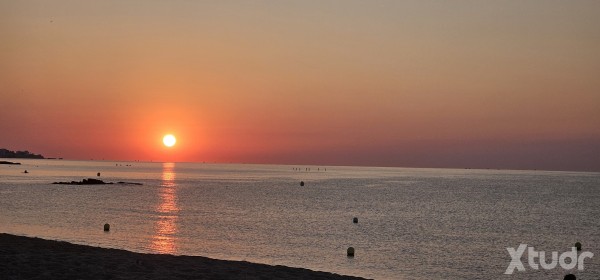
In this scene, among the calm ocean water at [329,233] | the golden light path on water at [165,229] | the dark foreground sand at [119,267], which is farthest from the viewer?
the golden light path on water at [165,229]

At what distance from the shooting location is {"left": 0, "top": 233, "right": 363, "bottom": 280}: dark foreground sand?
23.3m

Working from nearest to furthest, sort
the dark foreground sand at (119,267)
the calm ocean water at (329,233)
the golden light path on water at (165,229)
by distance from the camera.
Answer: the dark foreground sand at (119,267) < the calm ocean water at (329,233) < the golden light path on water at (165,229)

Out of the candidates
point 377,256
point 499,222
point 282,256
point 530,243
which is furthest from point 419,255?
point 499,222

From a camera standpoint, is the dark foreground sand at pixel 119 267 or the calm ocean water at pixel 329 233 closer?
the dark foreground sand at pixel 119 267

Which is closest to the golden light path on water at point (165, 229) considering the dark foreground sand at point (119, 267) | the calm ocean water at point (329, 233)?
the calm ocean water at point (329, 233)

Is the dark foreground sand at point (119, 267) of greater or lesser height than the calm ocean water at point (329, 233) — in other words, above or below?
above

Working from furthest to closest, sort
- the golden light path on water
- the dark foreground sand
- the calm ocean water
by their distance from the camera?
the golden light path on water < the calm ocean water < the dark foreground sand

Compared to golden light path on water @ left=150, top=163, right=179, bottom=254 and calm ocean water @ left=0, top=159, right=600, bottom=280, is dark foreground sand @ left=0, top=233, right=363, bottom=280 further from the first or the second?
golden light path on water @ left=150, top=163, right=179, bottom=254

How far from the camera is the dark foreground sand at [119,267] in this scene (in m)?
23.3

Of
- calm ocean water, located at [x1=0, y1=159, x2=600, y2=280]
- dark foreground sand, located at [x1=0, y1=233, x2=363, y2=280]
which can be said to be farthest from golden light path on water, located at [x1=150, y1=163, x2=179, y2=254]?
dark foreground sand, located at [x1=0, y1=233, x2=363, y2=280]

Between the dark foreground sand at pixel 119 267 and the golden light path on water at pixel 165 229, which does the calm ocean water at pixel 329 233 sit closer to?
the golden light path on water at pixel 165 229

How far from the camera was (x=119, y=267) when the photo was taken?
25.6m

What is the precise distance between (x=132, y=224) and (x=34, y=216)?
11208 mm

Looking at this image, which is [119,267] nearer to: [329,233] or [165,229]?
[165,229]
